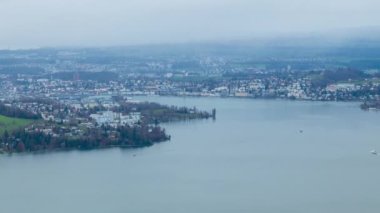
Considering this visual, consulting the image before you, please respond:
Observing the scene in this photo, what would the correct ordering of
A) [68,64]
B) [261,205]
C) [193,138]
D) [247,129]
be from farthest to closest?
[68,64] → [247,129] → [193,138] → [261,205]

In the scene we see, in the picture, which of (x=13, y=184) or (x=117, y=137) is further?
(x=117, y=137)

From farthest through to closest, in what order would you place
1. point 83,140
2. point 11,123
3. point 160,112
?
point 160,112 < point 11,123 < point 83,140

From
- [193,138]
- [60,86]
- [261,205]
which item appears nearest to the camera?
[261,205]

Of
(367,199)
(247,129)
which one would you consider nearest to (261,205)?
(367,199)

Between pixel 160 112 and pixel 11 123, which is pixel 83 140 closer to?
pixel 11 123

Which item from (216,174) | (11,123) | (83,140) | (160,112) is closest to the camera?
(216,174)

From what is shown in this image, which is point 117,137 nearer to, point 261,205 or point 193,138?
point 193,138

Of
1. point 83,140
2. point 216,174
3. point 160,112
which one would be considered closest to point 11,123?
point 83,140

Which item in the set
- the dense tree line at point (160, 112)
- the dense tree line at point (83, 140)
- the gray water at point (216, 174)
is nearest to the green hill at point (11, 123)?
the dense tree line at point (83, 140)
